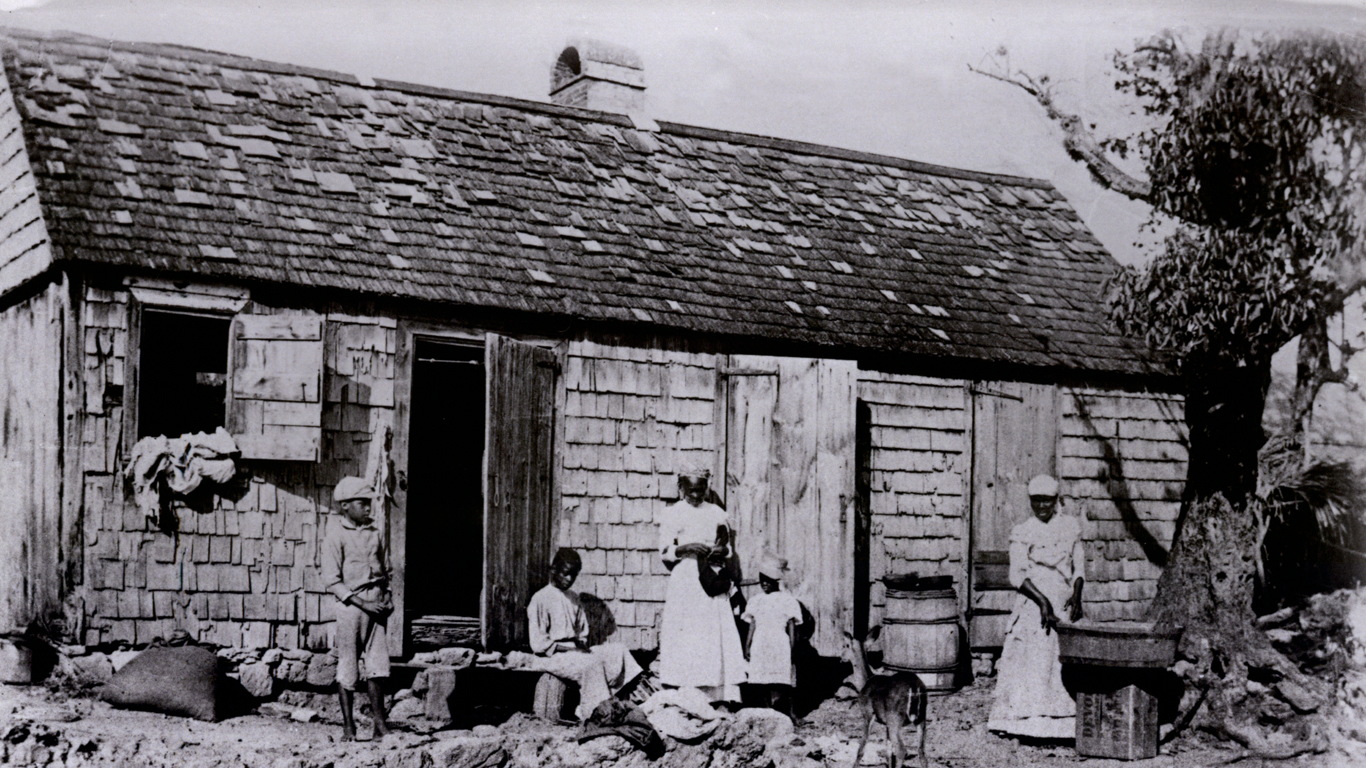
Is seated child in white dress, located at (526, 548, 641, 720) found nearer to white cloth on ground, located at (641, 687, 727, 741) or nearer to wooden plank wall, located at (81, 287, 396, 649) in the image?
white cloth on ground, located at (641, 687, 727, 741)

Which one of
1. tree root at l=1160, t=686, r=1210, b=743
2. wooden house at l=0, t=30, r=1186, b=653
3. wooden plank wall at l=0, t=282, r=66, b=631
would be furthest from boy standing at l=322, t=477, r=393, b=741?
tree root at l=1160, t=686, r=1210, b=743

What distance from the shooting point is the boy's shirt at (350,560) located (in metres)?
8.89

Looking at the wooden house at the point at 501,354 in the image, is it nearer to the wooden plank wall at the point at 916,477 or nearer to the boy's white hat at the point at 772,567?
the wooden plank wall at the point at 916,477

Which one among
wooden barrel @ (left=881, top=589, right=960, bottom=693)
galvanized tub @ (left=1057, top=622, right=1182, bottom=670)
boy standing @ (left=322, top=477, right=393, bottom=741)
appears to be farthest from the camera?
wooden barrel @ (left=881, top=589, right=960, bottom=693)

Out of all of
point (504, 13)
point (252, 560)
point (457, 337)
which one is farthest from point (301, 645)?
point (504, 13)

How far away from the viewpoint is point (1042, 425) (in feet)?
42.5

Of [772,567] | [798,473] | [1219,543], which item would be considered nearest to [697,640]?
A: [772,567]

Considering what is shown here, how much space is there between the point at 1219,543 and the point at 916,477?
8.67ft

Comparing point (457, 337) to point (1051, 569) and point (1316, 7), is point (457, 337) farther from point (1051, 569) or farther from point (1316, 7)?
point (1316, 7)

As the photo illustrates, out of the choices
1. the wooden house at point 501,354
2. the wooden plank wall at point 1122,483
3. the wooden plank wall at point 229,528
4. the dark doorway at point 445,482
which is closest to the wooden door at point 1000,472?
the wooden house at point 501,354

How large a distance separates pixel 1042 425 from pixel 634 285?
14.1 feet

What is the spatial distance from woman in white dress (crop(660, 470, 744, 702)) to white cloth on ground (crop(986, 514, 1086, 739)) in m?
1.99

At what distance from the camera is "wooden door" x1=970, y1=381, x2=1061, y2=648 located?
12602 millimetres

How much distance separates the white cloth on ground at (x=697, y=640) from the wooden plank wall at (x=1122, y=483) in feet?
15.2
